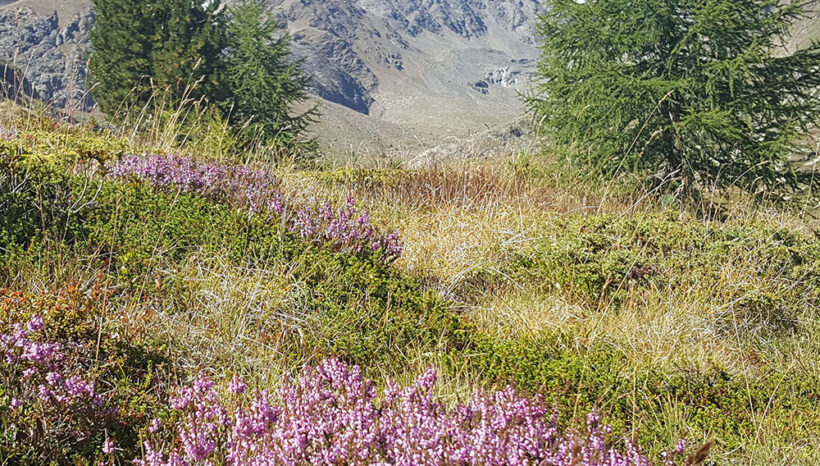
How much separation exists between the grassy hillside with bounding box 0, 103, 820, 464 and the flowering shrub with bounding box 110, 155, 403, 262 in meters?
0.02

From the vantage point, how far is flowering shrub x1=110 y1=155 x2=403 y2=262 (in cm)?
379

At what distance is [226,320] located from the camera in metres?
2.89

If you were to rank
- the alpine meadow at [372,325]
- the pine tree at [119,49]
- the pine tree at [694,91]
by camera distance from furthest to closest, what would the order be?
1. the pine tree at [119,49]
2. the pine tree at [694,91]
3. the alpine meadow at [372,325]

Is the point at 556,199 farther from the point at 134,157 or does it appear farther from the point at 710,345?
the point at 134,157

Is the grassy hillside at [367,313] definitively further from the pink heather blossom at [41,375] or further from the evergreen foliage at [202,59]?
the evergreen foliage at [202,59]

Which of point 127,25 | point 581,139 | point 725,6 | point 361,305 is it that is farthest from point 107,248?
point 127,25

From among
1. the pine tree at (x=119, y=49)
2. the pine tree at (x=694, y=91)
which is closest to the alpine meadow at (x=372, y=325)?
the pine tree at (x=694, y=91)

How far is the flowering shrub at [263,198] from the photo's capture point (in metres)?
3.79

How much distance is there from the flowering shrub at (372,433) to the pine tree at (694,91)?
7.74 metres

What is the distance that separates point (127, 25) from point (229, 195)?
803 inches

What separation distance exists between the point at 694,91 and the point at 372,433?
1031 cm

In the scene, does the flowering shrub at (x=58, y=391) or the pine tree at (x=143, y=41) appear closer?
the flowering shrub at (x=58, y=391)

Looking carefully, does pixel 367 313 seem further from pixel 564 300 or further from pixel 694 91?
pixel 694 91

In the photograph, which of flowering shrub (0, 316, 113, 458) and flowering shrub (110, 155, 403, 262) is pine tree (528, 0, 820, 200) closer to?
flowering shrub (110, 155, 403, 262)
